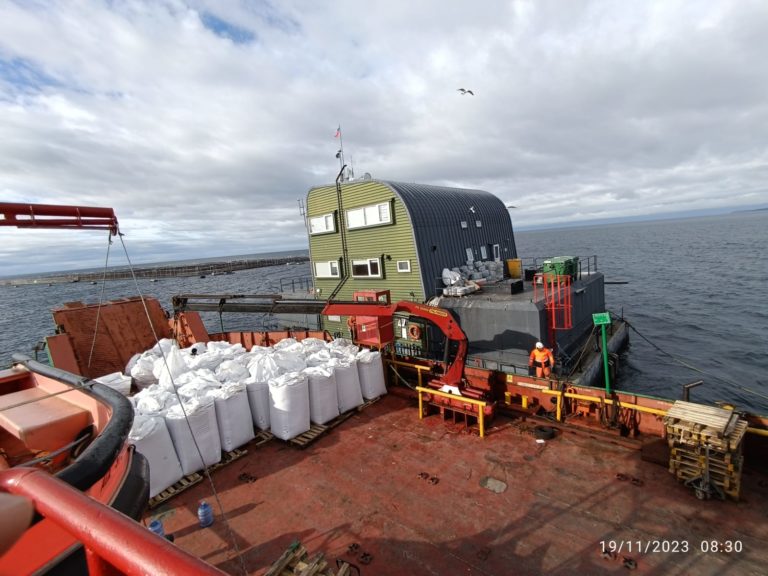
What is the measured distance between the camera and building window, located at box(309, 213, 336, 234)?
872 inches

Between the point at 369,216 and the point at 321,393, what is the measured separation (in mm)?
11812

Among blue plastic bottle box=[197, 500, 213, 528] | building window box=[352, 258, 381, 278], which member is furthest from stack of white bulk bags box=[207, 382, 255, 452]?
building window box=[352, 258, 381, 278]

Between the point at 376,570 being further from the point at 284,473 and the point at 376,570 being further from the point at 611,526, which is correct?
the point at 611,526

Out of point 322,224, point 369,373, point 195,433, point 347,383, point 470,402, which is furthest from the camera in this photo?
point 322,224

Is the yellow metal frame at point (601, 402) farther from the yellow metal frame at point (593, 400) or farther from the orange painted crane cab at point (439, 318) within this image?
the orange painted crane cab at point (439, 318)

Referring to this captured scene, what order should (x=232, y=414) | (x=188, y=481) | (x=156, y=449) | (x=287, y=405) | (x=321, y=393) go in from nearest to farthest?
(x=156, y=449) → (x=188, y=481) → (x=232, y=414) → (x=287, y=405) → (x=321, y=393)

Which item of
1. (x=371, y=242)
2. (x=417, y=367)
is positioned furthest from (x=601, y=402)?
(x=371, y=242)

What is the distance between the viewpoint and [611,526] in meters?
6.66

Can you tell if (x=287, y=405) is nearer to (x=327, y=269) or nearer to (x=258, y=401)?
(x=258, y=401)

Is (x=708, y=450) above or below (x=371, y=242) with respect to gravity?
below

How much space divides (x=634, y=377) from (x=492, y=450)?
17.1 meters

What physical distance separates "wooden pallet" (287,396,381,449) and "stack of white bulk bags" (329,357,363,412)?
154 mm

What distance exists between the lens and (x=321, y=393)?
1045 centimetres

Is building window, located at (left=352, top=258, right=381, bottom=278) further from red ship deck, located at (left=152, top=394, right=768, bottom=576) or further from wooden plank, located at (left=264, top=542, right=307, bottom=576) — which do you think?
wooden plank, located at (left=264, top=542, right=307, bottom=576)
